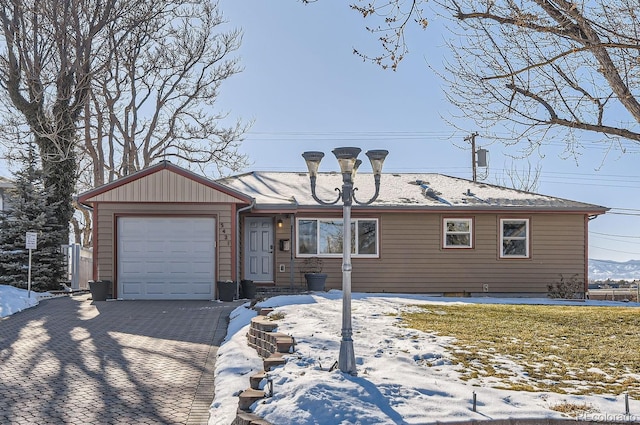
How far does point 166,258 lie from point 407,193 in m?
7.28

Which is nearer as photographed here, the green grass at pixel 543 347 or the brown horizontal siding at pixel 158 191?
the green grass at pixel 543 347

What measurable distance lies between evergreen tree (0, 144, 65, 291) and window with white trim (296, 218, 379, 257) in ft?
23.1

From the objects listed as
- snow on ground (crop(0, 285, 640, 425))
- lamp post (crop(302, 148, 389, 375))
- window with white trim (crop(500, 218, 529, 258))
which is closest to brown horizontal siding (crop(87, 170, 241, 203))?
snow on ground (crop(0, 285, 640, 425))

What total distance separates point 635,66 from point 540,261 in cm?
1020

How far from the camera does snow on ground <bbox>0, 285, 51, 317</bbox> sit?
12.7 m

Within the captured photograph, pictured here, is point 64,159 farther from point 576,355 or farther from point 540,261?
point 576,355

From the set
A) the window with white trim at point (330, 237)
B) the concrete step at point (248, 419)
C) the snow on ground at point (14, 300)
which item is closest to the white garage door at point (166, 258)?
the snow on ground at point (14, 300)

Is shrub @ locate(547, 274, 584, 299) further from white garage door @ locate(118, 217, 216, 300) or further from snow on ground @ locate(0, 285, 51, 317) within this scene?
snow on ground @ locate(0, 285, 51, 317)

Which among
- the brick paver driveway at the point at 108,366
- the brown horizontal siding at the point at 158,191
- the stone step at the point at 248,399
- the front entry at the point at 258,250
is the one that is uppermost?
the brown horizontal siding at the point at 158,191

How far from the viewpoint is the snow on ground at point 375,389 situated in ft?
17.1

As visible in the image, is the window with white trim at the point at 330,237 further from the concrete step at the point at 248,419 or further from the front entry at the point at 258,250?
the concrete step at the point at 248,419

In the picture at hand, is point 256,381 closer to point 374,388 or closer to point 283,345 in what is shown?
point 283,345

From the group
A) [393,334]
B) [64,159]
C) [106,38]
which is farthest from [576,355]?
[106,38]

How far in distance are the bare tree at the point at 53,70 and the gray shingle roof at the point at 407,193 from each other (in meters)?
5.17
